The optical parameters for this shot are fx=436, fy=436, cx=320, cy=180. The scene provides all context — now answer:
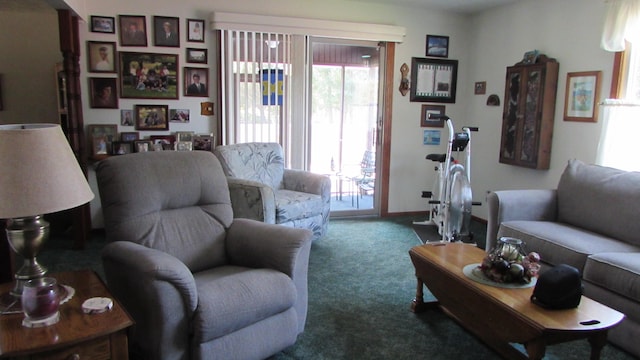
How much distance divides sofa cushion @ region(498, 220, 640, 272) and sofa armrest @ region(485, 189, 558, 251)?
92 millimetres

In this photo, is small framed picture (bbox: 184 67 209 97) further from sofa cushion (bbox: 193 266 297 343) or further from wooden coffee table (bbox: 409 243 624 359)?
wooden coffee table (bbox: 409 243 624 359)

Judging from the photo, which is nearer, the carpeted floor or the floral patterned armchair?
the carpeted floor

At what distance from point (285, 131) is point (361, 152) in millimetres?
1105

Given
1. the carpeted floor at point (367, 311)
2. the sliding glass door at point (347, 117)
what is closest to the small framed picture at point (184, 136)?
the carpeted floor at point (367, 311)

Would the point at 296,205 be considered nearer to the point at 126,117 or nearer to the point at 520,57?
the point at 126,117

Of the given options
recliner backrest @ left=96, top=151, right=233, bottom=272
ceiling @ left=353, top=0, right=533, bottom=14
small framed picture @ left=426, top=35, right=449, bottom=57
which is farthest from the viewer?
small framed picture @ left=426, top=35, right=449, bottom=57

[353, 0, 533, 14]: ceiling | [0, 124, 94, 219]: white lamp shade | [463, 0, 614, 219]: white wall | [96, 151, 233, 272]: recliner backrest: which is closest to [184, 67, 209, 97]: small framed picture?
[353, 0, 533, 14]: ceiling

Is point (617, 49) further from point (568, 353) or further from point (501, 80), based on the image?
point (568, 353)

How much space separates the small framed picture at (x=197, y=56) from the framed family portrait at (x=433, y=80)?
7.75 ft

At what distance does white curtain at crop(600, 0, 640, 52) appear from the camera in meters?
3.27

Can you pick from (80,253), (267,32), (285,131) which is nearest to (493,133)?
(285,131)

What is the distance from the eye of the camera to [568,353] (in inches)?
94.1

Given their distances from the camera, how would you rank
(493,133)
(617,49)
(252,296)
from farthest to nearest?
(493,133) < (617,49) < (252,296)

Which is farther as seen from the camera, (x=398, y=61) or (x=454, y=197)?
(x=398, y=61)
